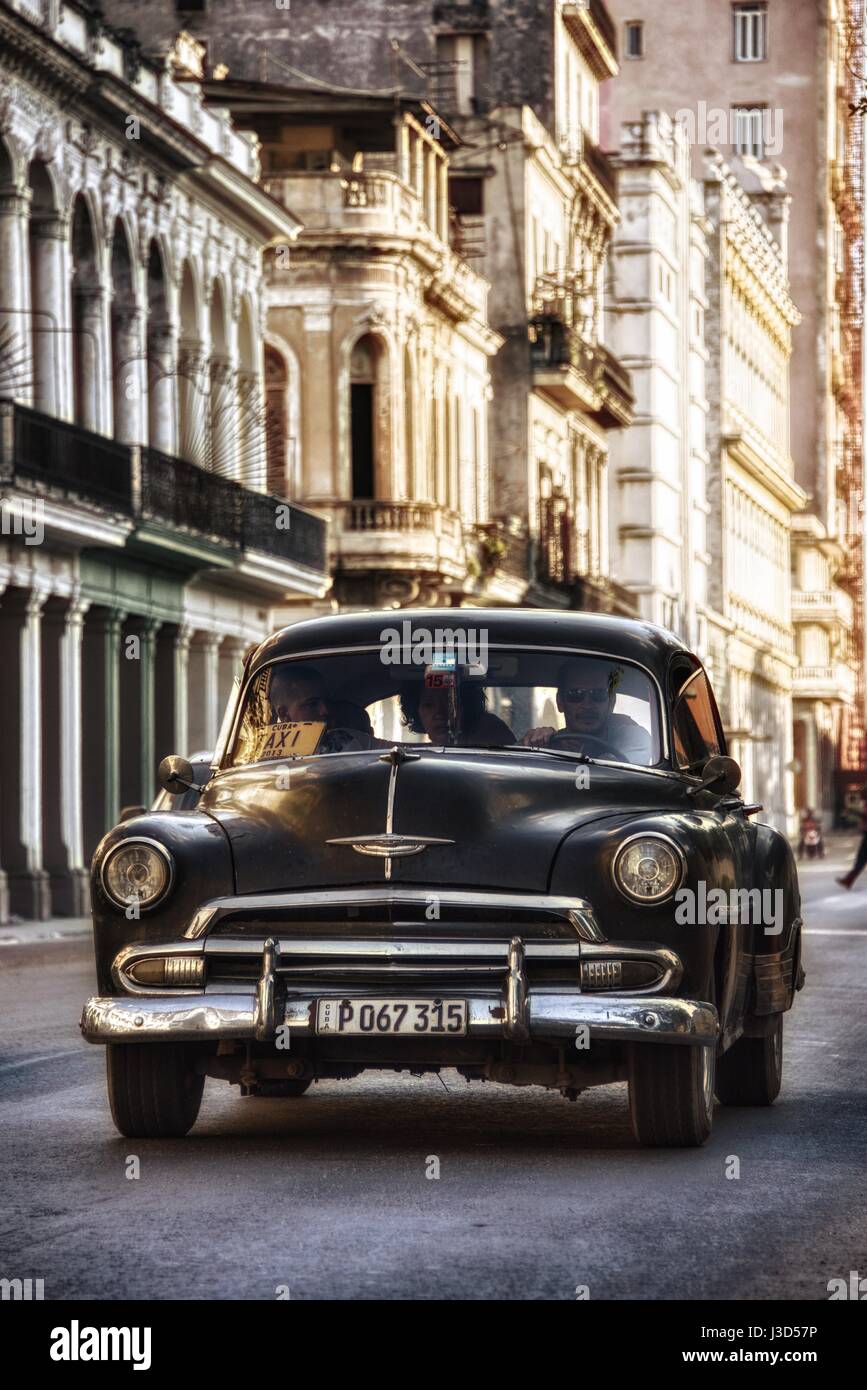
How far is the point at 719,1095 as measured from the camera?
1188 cm

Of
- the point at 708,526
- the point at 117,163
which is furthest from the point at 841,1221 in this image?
the point at 708,526

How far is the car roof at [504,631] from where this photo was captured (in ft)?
36.9

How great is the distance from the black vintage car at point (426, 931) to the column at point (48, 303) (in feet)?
85.3

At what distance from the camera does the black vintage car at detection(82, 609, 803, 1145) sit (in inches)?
374

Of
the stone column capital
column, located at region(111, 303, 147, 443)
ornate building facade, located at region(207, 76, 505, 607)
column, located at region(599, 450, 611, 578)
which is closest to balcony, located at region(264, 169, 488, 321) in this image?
ornate building facade, located at region(207, 76, 505, 607)

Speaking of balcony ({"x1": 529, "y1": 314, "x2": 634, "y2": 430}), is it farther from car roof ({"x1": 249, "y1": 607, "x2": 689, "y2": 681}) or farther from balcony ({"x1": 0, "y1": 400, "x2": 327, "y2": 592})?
car roof ({"x1": 249, "y1": 607, "x2": 689, "y2": 681})

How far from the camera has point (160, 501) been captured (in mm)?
38656

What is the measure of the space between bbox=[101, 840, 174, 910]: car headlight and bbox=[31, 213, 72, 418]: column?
2664 cm

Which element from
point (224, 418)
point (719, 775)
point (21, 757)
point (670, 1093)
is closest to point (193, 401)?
point (224, 418)

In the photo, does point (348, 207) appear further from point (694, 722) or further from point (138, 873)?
point (138, 873)

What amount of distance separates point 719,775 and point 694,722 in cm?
70

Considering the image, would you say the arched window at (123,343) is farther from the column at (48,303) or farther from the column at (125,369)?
the column at (48,303)
